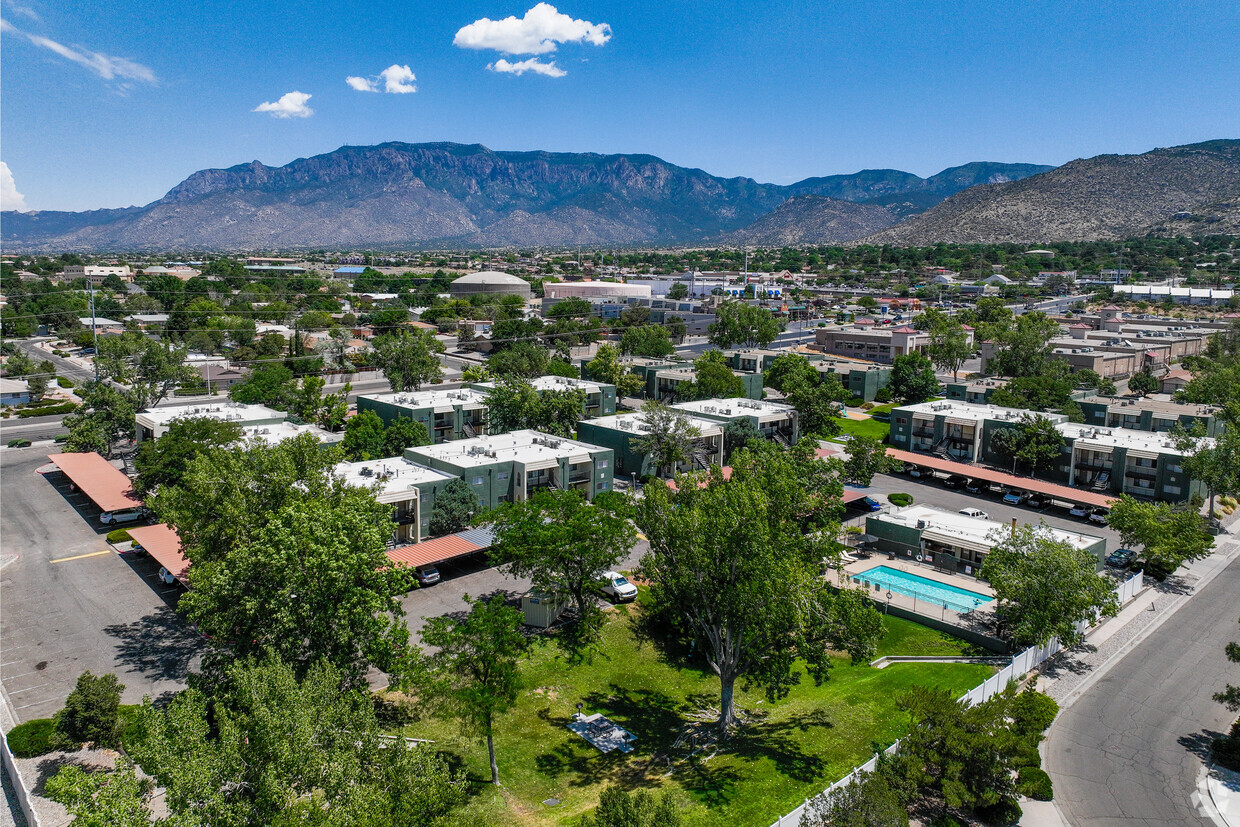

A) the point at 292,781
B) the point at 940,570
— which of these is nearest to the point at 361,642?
the point at 292,781

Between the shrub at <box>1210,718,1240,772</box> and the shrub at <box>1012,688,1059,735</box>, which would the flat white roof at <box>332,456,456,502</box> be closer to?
the shrub at <box>1012,688,1059,735</box>

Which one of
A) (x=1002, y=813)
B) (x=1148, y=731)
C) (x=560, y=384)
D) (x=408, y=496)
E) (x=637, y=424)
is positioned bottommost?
(x=1148, y=731)

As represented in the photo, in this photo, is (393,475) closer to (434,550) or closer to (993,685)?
(434,550)

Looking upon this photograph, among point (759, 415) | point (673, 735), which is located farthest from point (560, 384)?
point (673, 735)

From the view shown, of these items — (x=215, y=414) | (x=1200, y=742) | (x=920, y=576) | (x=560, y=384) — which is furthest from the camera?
(x=560, y=384)

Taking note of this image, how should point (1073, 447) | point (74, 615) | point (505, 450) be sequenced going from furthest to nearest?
1. point (1073, 447)
2. point (505, 450)
3. point (74, 615)

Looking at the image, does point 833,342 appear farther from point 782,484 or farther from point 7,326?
point 7,326

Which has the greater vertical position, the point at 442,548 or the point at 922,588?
the point at 442,548
